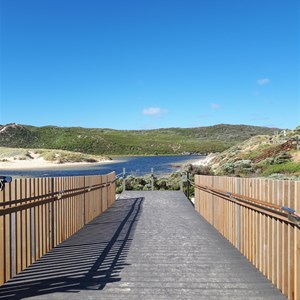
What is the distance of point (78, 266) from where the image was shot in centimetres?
632

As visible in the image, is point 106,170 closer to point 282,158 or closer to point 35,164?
point 35,164

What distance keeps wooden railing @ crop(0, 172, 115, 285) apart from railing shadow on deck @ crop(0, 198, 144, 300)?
17 cm

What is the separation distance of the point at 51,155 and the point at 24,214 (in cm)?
9975

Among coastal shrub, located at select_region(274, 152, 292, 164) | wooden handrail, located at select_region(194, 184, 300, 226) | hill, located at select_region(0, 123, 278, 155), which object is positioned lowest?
wooden handrail, located at select_region(194, 184, 300, 226)

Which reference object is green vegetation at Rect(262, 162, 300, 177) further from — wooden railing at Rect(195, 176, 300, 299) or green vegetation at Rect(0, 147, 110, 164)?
green vegetation at Rect(0, 147, 110, 164)

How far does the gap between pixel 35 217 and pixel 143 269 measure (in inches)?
76.7

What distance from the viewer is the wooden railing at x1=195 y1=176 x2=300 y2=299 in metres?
4.83

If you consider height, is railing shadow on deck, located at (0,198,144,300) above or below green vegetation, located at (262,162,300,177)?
below

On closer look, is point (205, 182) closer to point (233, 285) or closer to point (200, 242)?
point (200, 242)

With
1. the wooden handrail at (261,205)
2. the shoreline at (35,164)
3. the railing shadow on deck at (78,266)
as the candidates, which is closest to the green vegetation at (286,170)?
the wooden handrail at (261,205)

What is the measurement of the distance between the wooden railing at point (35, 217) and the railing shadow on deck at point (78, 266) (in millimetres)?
173

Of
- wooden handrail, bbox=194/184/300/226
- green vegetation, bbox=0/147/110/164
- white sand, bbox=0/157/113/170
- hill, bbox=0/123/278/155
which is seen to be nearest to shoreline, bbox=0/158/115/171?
white sand, bbox=0/157/113/170

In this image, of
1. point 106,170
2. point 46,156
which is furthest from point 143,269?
point 46,156

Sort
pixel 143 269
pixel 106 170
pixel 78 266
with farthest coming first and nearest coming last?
pixel 106 170 → pixel 78 266 → pixel 143 269
